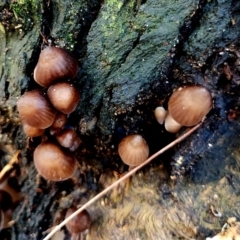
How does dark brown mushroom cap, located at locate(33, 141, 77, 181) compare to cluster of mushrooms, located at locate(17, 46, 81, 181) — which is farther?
dark brown mushroom cap, located at locate(33, 141, 77, 181)

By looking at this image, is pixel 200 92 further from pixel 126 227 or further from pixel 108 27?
pixel 126 227

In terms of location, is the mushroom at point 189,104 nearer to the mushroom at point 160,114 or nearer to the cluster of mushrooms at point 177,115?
the cluster of mushrooms at point 177,115

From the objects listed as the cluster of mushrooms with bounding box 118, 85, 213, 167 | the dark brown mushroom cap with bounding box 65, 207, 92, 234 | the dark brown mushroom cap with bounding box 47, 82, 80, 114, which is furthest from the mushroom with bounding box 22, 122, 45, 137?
the dark brown mushroom cap with bounding box 65, 207, 92, 234

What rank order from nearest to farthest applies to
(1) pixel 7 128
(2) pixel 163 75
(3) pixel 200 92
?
(3) pixel 200 92 → (2) pixel 163 75 → (1) pixel 7 128

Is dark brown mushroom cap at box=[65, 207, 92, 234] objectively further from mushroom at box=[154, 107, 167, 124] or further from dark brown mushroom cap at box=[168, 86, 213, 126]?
dark brown mushroom cap at box=[168, 86, 213, 126]

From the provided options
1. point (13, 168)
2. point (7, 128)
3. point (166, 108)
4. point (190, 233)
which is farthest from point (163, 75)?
point (13, 168)

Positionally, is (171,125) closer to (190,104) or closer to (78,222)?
(190,104)

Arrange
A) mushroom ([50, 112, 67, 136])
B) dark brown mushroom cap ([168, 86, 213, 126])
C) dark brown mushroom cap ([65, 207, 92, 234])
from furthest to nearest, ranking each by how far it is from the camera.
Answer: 1. dark brown mushroom cap ([65, 207, 92, 234])
2. mushroom ([50, 112, 67, 136])
3. dark brown mushroom cap ([168, 86, 213, 126])
